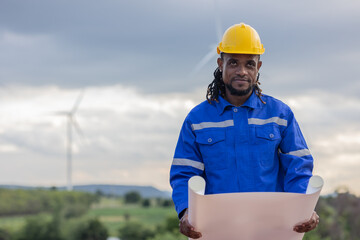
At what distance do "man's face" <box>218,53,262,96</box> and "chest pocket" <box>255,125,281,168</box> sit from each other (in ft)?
1.10

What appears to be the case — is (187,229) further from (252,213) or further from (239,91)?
(239,91)

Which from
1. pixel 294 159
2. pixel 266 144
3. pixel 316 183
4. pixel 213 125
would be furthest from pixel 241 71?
pixel 316 183

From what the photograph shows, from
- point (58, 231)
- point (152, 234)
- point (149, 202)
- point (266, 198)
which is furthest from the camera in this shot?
→ point (149, 202)

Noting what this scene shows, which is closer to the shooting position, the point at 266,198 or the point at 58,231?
the point at 266,198

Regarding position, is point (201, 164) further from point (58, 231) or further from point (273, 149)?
point (58, 231)

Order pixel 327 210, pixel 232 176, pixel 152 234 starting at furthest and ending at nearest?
pixel 152 234 < pixel 327 210 < pixel 232 176

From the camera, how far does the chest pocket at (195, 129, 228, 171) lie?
197 inches

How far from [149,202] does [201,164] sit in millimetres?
72511

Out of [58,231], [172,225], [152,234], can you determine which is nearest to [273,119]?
[172,225]

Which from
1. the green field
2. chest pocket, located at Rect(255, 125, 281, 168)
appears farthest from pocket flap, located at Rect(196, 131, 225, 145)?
the green field

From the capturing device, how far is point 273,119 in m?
5.23

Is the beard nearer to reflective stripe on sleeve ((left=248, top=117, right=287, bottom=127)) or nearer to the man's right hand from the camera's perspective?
reflective stripe on sleeve ((left=248, top=117, right=287, bottom=127))

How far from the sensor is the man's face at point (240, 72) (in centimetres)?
506

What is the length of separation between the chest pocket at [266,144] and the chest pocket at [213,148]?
27 centimetres
